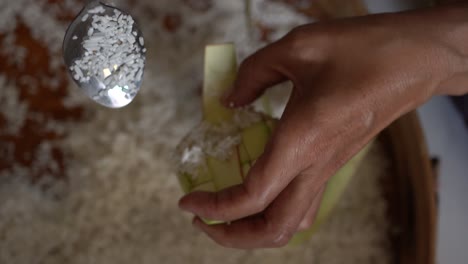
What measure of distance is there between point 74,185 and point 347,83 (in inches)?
16.9

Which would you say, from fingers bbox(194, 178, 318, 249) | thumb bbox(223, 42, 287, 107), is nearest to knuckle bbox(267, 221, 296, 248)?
fingers bbox(194, 178, 318, 249)

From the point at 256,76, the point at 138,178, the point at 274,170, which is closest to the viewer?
the point at 274,170

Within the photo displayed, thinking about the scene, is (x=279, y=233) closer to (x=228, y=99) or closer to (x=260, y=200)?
(x=260, y=200)

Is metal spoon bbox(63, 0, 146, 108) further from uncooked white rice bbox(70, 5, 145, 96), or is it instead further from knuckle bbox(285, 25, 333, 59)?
knuckle bbox(285, 25, 333, 59)

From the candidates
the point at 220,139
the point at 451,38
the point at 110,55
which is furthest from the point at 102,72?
the point at 451,38

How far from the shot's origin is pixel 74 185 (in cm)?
69

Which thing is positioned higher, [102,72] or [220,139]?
[102,72]

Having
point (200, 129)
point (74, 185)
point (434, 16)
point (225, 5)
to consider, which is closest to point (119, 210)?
point (74, 185)

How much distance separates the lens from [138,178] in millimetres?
700

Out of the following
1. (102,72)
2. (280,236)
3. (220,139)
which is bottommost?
(280,236)

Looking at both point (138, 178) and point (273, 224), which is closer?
point (273, 224)

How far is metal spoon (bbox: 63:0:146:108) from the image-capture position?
1.56ft

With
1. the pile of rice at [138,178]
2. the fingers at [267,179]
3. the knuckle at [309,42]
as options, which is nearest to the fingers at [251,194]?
the fingers at [267,179]

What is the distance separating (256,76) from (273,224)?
0.16 meters
